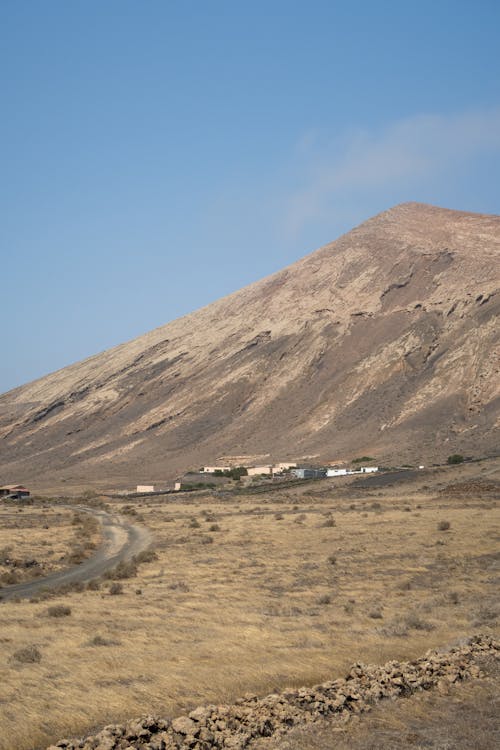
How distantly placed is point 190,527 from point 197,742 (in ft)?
103

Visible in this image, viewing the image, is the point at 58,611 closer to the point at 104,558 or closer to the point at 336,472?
the point at 104,558

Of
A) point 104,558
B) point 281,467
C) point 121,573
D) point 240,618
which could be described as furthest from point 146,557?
point 281,467

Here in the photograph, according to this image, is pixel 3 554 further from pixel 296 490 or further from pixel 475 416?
pixel 475 416

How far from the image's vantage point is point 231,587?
21594 mm

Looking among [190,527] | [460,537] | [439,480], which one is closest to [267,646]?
A: [460,537]

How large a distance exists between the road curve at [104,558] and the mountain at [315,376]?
147 ft

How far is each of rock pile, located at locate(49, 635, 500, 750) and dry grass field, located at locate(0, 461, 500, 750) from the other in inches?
26.7

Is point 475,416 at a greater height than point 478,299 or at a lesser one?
lesser

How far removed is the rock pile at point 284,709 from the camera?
29.8 ft

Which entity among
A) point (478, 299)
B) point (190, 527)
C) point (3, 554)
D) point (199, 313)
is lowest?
point (190, 527)

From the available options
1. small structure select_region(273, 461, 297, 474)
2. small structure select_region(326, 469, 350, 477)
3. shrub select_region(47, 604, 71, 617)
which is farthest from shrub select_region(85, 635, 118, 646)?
small structure select_region(273, 461, 297, 474)

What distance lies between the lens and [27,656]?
12828mm

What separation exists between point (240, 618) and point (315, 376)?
311 ft

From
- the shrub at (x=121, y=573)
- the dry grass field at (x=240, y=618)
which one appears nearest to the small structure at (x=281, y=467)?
the dry grass field at (x=240, y=618)
